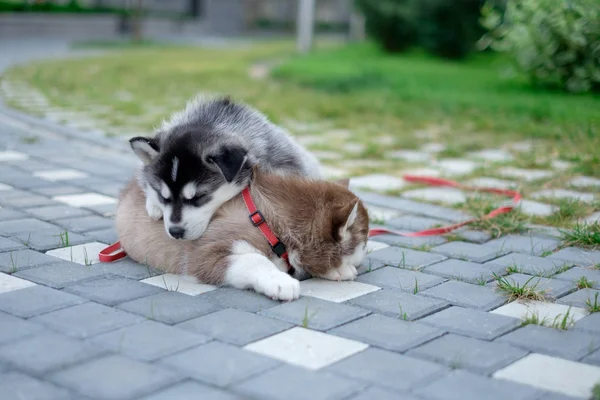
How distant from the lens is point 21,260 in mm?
3562

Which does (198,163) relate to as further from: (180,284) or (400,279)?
(400,279)

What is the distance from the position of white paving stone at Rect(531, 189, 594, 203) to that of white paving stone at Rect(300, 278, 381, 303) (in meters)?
2.20

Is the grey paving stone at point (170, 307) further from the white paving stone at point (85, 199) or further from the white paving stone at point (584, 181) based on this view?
the white paving stone at point (584, 181)

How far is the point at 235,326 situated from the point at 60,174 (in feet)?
10.3

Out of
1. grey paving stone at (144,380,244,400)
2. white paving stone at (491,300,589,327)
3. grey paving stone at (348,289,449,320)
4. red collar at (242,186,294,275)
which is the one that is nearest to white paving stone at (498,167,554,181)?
white paving stone at (491,300,589,327)

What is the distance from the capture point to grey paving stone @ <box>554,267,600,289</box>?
3506 millimetres

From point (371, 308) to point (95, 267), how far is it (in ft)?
4.34

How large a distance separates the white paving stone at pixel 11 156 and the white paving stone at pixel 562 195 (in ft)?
12.8

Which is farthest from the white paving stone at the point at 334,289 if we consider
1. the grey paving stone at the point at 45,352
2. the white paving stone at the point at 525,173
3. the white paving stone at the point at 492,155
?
the white paving stone at the point at 492,155

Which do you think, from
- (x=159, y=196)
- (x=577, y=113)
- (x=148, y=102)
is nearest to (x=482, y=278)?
(x=159, y=196)

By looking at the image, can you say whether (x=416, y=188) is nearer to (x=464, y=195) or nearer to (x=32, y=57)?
(x=464, y=195)

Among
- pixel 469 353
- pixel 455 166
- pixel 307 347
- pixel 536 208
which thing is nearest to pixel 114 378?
pixel 307 347

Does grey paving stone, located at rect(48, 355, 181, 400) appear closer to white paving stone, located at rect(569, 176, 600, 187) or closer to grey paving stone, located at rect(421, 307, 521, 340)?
grey paving stone, located at rect(421, 307, 521, 340)

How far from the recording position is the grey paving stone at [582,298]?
3.19 metres
